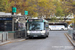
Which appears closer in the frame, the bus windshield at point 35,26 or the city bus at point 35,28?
the city bus at point 35,28

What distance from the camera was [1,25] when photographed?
27.9 metres

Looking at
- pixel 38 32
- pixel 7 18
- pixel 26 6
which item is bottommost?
pixel 38 32

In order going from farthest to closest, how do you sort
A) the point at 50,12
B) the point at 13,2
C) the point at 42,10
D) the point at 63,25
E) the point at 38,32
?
1. the point at 63,25
2. the point at 50,12
3. the point at 42,10
4. the point at 13,2
5. the point at 38,32

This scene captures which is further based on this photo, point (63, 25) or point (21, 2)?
point (63, 25)

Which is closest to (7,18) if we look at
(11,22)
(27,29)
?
(11,22)

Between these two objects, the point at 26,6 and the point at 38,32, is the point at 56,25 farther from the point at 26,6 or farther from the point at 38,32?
the point at 38,32

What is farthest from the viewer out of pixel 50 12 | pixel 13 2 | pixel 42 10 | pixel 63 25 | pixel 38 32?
pixel 63 25

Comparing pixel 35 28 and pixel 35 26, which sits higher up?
pixel 35 26

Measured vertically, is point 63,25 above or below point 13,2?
below

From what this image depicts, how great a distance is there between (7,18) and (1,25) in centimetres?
145

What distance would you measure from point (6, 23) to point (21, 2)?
1917cm

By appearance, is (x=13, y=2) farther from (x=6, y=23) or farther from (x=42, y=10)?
(x=6, y=23)

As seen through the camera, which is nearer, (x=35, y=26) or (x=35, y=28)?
(x=35, y=28)

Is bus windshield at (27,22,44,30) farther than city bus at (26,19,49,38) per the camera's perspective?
Yes
